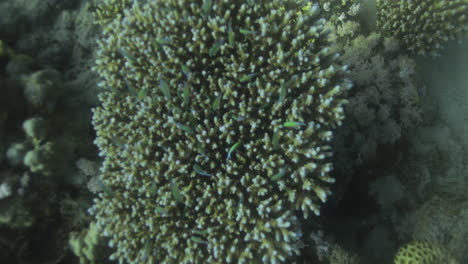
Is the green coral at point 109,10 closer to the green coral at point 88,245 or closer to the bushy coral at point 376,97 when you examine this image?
the green coral at point 88,245

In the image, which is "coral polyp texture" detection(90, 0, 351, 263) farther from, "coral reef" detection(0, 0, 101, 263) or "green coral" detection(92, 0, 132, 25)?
"green coral" detection(92, 0, 132, 25)

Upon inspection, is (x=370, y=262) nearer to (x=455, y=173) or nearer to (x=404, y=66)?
(x=455, y=173)

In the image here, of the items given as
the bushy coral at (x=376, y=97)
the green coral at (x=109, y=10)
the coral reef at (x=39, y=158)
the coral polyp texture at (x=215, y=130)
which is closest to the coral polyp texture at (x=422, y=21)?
the bushy coral at (x=376, y=97)

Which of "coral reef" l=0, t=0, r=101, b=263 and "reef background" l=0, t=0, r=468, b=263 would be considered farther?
"reef background" l=0, t=0, r=468, b=263

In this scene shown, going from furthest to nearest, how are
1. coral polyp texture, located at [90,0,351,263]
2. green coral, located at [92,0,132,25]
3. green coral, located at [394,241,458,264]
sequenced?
green coral, located at [92,0,132,25] → green coral, located at [394,241,458,264] → coral polyp texture, located at [90,0,351,263]

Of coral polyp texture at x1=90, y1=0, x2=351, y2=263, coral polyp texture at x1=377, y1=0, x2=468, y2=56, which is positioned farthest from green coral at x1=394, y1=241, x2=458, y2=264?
coral polyp texture at x1=377, y1=0, x2=468, y2=56

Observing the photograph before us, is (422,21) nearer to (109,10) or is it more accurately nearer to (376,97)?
(376,97)

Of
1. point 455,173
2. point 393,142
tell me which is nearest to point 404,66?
point 393,142
